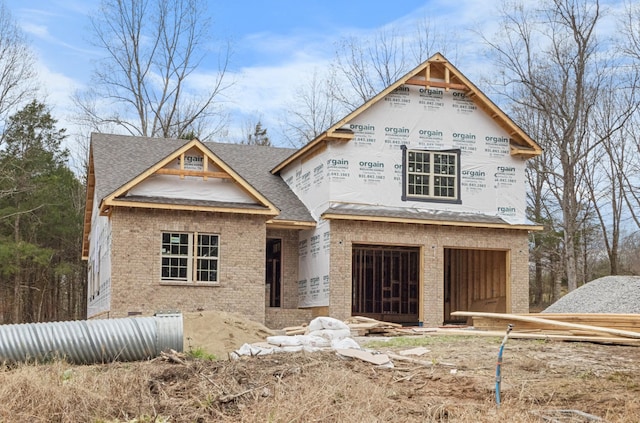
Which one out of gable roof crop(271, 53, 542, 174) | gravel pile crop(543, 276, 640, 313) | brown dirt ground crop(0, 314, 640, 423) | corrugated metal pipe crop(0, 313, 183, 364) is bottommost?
brown dirt ground crop(0, 314, 640, 423)

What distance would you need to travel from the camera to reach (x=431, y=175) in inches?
1024

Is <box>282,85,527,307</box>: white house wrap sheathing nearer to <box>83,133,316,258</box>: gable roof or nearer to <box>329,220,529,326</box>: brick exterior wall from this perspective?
<box>329,220,529,326</box>: brick exterior wall

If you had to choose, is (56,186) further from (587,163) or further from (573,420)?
(573,420)

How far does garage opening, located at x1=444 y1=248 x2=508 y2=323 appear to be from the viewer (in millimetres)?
27250

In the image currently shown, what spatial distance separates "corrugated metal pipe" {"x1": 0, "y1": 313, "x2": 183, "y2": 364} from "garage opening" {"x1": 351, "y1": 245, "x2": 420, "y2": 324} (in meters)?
16.9

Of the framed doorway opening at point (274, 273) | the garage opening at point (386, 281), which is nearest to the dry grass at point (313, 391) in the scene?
the framed doorway opening at point (274, 273)

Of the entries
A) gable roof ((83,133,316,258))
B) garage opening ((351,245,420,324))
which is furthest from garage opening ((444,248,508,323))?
gable roof ((83,133,316,258))

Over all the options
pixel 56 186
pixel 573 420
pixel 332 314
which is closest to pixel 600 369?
pixel 573 420

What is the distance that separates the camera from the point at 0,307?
40375 mm

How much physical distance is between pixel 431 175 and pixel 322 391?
1732 centimetres

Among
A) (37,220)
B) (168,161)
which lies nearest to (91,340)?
(168,161)

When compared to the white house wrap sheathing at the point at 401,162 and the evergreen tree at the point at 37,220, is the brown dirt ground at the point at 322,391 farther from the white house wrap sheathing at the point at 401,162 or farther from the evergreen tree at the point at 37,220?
the evergreen tree at the point at 37,220

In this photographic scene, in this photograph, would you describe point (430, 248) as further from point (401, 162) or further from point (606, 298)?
point (606, 298)

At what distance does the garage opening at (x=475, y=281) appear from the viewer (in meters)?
27.2
